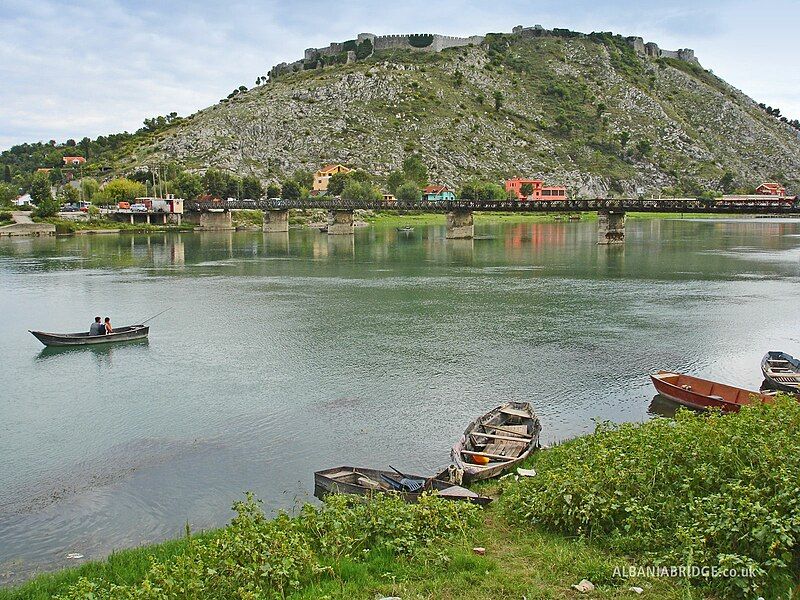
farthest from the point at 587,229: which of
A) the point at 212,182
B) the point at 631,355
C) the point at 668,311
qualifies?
the point at 631,355

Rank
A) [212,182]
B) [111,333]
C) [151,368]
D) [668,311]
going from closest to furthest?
[151,368]
[111,333]
[668,311]
[212,182]

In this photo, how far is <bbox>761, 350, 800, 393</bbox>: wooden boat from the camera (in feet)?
87.5

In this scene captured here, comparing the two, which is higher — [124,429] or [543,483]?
[543,483]

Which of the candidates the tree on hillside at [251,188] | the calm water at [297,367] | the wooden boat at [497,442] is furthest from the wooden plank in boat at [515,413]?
the tree on hillside at [251,188]

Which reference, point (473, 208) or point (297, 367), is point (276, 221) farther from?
point (297, 367)

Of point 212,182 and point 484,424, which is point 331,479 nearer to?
point 484,424

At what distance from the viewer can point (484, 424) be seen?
21.8 metres

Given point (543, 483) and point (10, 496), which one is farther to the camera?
point (10, 496)

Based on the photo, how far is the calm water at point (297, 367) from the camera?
19453mm

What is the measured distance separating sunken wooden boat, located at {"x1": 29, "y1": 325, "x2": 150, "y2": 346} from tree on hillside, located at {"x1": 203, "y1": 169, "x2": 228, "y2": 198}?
13271 centimetres

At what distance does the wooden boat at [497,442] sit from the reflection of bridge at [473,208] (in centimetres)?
8133

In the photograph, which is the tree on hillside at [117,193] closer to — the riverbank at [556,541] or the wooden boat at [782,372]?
the wooden boat at [782,372]

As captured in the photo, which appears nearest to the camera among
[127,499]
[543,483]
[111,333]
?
[543,483]

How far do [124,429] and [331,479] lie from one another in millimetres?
10853
